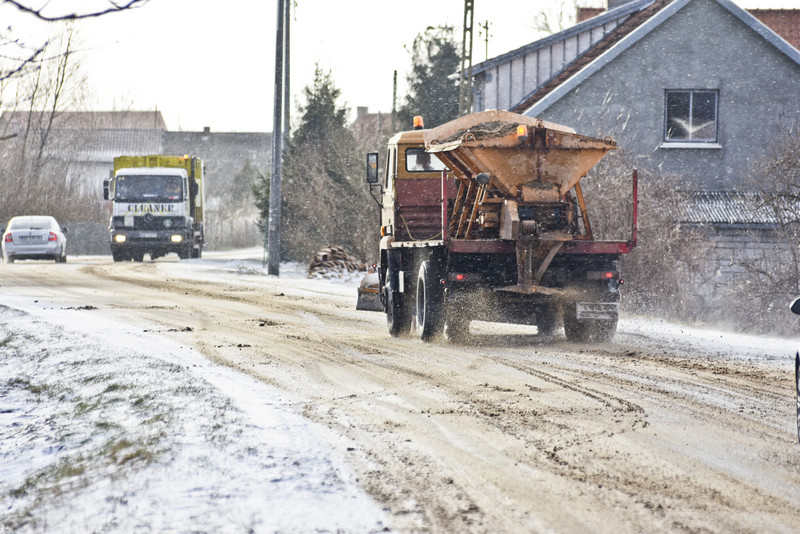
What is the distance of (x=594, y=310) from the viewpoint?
12.1m

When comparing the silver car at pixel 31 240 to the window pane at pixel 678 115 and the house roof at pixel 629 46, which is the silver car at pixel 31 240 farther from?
the window pane at pixel 678 115

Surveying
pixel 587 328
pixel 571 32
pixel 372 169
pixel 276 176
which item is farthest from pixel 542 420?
pixel 571 32

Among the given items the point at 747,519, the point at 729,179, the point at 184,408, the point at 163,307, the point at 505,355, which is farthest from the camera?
the point at 729,179

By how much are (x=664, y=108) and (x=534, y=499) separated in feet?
79.0

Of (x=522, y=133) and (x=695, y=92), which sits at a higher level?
(x=695, y=92)

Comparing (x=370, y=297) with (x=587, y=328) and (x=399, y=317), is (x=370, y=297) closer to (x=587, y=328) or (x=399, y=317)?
(x=399, y=317)

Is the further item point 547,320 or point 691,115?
point 691,115

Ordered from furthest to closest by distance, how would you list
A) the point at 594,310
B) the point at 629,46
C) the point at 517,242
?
the point at 629,46 → the point at 594,310 → the point at 517,242

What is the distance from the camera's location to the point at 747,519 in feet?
15.6

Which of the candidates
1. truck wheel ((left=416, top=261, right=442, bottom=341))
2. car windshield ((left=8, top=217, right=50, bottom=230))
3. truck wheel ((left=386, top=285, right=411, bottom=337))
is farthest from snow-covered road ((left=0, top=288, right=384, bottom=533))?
car windshield ((left=8, top=217, right=50, bottom=230))

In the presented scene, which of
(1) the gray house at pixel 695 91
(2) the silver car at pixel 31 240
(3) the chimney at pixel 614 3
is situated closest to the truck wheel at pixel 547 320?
(1) the gray house at pixel 695 91

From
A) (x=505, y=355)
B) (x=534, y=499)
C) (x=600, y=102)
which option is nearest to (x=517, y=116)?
(x=505, y=355)

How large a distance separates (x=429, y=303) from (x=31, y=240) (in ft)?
81.9

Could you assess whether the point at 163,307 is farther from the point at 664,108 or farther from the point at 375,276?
the point at 664,108
